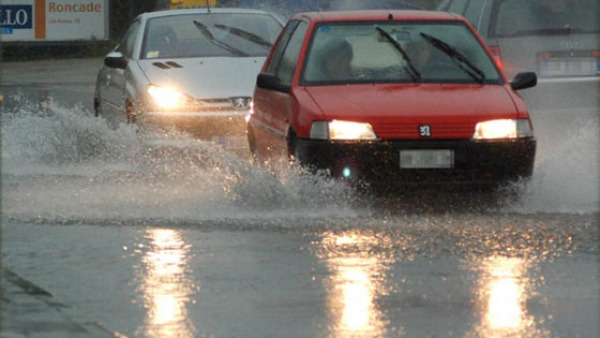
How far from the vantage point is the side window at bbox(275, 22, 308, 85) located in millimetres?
12086

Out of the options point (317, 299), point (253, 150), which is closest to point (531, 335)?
point (317, 299)

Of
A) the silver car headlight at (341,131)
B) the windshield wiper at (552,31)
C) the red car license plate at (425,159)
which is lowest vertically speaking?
the red car license plate at (425,159)

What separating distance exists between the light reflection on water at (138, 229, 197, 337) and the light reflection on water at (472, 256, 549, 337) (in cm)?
130

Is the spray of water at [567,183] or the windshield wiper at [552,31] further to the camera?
the windshield wiper at [552,31]

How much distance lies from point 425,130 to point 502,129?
1.83 feet

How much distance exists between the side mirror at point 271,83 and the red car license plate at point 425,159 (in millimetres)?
1312

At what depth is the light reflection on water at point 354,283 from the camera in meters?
6.82

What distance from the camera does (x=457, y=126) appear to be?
1082cm

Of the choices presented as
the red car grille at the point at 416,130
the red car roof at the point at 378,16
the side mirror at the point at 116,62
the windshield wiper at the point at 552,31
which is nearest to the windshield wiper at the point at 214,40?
the side mirror at the point at 116,62

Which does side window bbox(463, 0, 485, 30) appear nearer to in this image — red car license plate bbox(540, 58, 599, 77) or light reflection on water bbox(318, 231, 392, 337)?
red car license plate bbox(540, 58, 599, 77)

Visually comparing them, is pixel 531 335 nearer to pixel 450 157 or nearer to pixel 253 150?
pixel 450 157

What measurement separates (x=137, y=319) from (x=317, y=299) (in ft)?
3.11

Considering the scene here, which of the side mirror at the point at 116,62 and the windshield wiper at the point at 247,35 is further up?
the windshield wiper at the point at 247,35

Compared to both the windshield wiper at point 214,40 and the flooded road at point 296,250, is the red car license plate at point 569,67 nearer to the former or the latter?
the flooded road at point 296,250
